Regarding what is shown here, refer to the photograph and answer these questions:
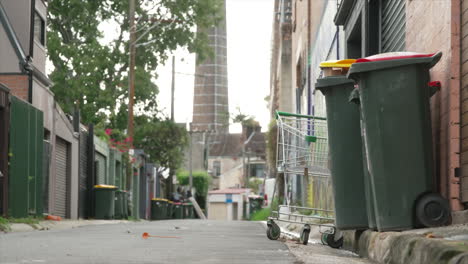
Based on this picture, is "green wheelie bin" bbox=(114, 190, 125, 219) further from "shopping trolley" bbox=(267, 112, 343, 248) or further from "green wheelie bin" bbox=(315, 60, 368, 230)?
"green wheelie bin" bbox=(315, 60, 368, 230)

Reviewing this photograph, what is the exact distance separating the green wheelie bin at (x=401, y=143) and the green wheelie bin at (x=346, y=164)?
96 centimetres

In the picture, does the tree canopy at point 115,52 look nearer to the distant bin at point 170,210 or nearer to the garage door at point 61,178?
the distant bin at point 170,210

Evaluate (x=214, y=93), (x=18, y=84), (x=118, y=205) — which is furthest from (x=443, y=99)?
(x=214, y=93)

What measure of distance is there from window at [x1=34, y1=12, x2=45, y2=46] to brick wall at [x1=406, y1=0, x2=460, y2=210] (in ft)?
52.4

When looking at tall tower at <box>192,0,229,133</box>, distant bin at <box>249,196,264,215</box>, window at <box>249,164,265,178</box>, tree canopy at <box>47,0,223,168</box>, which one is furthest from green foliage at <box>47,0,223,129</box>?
tall tower at <box>192,0,229,133</box>

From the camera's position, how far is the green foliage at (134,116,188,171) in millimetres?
40062

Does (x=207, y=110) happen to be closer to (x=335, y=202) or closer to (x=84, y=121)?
(x=84, y=121)

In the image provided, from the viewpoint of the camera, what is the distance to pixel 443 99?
6.33 m

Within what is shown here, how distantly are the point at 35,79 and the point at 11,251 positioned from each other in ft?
45.0

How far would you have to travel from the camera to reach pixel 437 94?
6.56 m

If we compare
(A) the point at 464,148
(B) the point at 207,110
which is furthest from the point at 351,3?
(B) the point at 207,110

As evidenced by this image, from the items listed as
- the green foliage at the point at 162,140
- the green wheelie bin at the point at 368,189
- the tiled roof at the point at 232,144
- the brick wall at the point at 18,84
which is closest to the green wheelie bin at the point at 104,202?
the brick wall at the point at 18,84

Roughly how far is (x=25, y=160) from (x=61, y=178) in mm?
5430

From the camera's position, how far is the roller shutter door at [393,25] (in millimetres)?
8992
